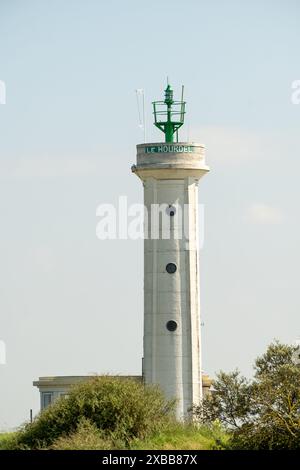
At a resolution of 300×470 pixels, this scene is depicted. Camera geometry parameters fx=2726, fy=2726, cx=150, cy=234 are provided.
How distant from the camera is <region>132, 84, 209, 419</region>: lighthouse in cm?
11681

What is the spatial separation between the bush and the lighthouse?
12.9m

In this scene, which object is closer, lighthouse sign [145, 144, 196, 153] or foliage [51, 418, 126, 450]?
foliage [51, 418, 126, 450]

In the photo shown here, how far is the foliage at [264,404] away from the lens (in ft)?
312

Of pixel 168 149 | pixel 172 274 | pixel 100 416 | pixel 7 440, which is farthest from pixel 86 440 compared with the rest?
pixel 168 149

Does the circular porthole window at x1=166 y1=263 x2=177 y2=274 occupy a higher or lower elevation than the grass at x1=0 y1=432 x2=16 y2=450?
higher

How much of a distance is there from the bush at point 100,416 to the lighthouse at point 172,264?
509 inches

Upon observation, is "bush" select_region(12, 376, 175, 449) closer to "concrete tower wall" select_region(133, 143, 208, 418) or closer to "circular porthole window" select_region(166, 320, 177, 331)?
"concrete tower wall" select_region(133, 143, 208, 418)

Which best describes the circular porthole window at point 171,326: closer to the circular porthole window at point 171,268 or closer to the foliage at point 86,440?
the circular porthole window at point 171,268

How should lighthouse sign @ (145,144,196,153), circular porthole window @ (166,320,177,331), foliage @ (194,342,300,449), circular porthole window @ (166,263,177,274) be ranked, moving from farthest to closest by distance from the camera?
lighthouse sign @ (145,144,196,153), circular porthole window @ (166,263,177,274), circular porthole window @ (166,320,177,331), foliage @ (194,342,300,449)

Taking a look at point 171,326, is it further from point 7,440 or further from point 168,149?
point 7,440

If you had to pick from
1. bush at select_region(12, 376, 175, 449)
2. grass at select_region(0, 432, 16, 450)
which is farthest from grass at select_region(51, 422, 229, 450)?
grass at select_region(0, 432, 16, 450)

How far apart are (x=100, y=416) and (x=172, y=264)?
17.4 m

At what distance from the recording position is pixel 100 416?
101375 mm

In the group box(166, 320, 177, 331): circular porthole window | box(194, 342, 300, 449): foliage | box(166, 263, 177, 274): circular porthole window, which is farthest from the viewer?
box(166, 263, 177, 274): circular porthole window
